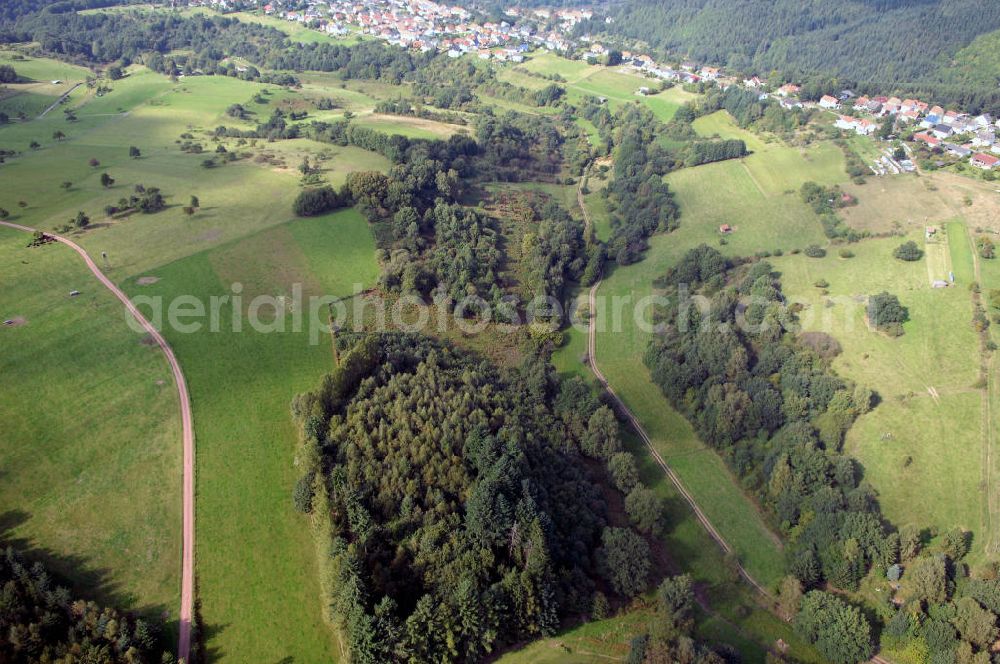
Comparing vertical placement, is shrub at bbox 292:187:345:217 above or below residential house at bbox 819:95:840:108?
below

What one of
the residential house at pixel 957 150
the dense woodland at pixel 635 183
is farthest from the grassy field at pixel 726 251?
the residential house at pixel 957 150

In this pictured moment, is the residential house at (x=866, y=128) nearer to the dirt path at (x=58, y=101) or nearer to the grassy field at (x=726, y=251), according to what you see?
the grassy field at (x=726, y=251)

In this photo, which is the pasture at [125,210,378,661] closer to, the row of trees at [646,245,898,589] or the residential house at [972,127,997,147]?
the row of trees at [646,245,898,589]

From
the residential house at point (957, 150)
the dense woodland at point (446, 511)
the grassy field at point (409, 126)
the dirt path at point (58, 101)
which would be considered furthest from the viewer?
the grassy field at point (409, 126)

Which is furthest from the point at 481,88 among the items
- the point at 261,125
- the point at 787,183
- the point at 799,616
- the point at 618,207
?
the point at 799,616

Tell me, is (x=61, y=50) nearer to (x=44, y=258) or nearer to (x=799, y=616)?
(x=44, y=258)

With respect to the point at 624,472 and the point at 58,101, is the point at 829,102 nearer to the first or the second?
the point at 624,472

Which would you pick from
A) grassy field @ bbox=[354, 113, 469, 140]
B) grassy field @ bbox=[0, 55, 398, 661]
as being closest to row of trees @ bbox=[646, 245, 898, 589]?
grassy field @ bbox=[0, 55, 398, 661]
